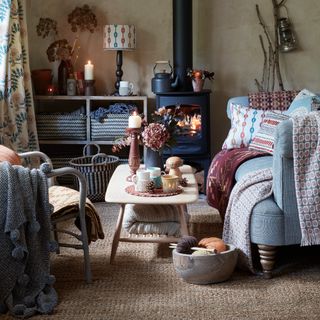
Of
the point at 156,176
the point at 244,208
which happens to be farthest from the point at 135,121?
→ the point at 244,208

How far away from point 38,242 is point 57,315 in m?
0.35

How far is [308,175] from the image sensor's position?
3.06m

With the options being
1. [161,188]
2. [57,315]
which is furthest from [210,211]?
[57,315]

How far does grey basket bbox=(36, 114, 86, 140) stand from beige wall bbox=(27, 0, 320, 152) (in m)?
0.53

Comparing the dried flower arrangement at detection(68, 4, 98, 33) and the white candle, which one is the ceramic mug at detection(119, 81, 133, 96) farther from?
the dried flower arrangement at detection(68, 4, 98, 33)

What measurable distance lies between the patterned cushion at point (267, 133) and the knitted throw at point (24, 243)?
1679 millimetres

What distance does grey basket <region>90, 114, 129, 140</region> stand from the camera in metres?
5.16

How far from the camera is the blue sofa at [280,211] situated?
307 cm

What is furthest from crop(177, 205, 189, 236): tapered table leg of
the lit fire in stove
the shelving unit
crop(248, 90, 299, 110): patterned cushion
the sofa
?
the shelving unit

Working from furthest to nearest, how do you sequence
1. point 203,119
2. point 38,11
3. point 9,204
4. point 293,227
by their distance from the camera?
point 38,11 → point 203,119 → point 293,227 → point 9,204

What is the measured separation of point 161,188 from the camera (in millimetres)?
3398

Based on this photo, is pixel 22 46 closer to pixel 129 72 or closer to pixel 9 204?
pixel 129 72

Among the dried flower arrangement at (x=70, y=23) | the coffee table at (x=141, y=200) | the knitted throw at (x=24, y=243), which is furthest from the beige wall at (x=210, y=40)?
the knitted throw at (x=24, y=243)

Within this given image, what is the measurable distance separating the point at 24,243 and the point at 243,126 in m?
2.02
